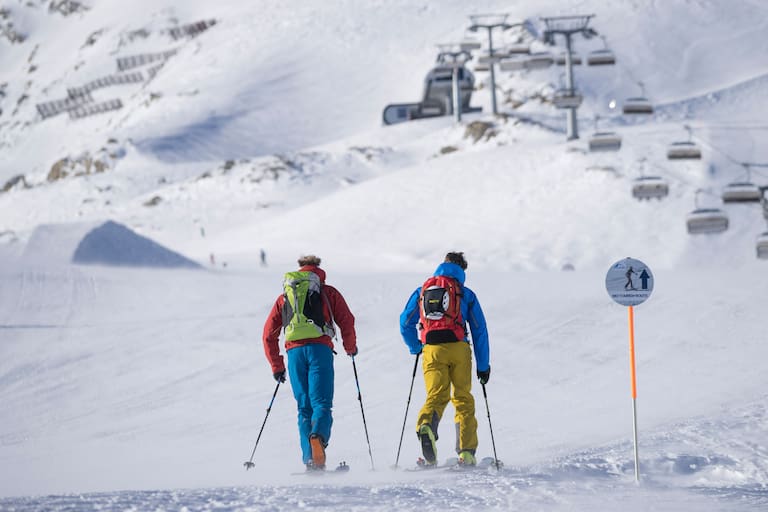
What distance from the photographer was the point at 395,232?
3738 centimetres

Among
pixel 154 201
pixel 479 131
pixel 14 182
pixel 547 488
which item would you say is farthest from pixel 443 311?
pixel 14 182

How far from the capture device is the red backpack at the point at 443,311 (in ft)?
25.3

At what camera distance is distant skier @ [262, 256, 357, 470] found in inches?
309

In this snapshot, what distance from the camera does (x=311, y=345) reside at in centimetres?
787

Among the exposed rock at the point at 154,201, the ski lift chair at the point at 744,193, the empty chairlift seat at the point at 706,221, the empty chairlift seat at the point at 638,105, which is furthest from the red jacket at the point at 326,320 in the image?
the exposed rock at the point at 154,201

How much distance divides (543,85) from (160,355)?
2169 inches

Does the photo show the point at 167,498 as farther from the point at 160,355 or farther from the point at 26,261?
the point at 26,261

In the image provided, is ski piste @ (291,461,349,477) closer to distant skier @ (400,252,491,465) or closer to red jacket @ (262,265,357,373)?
distant skier @ (400,252,491,465)

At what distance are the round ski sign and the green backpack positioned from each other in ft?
6.72

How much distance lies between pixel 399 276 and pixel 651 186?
39.7 ft

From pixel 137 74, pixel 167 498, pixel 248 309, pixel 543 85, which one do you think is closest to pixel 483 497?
pixel 167 498

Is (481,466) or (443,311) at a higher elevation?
(443,311)

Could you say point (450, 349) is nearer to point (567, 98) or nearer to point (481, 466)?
point (481, 466)

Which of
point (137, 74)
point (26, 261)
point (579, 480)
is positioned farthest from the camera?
point (137, 74)
